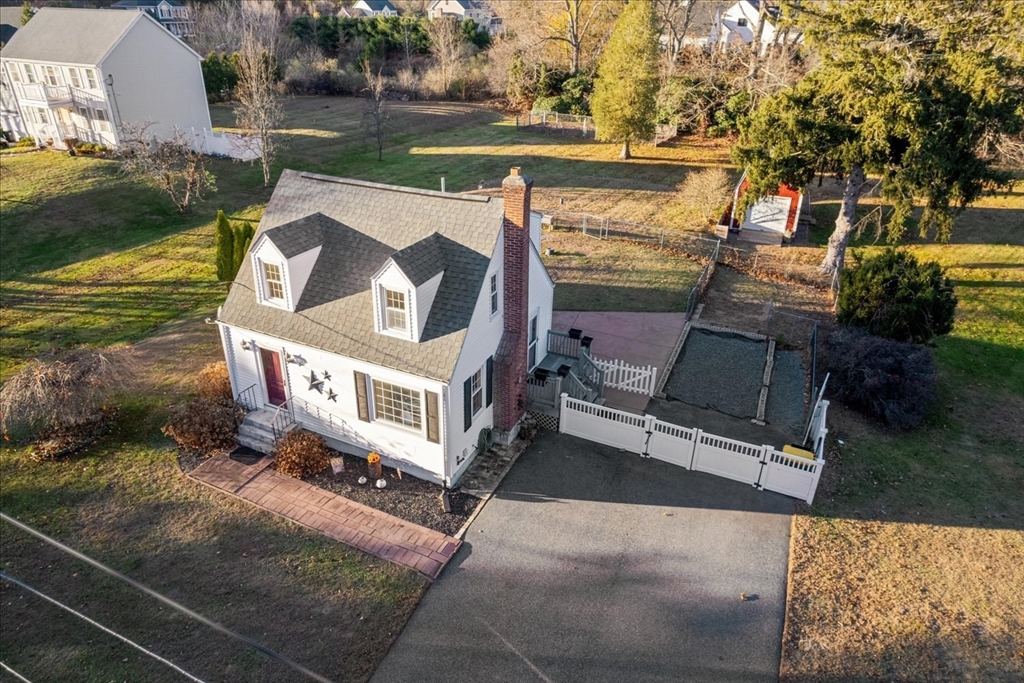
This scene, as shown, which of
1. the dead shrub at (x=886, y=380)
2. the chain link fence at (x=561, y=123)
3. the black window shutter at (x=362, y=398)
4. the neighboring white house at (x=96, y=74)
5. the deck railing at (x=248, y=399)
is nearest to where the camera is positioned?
the black window shutter at (x=362, y=398)

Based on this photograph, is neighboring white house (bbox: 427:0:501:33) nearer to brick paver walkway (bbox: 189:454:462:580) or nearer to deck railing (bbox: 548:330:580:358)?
deck railing (bbox: 548:330:580:358)

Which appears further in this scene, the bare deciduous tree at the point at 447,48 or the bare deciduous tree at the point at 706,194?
the bare deciduous tree at the point at 447,48

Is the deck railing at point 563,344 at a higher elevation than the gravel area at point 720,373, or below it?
higher

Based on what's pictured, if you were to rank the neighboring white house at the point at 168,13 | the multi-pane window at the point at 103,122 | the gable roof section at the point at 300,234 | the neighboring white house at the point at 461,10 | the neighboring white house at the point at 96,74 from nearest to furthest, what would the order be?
the gable roof section at the point at 300,234
the neighboring white house at the point at 96,74
the multi-pane window at the point at 103,122
the neighboring white house at the point at 168,13
the neighboring white house at the point at 461,10

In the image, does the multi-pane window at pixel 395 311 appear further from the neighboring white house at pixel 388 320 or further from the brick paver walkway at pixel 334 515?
the brick paver walkway at pixel 334 515

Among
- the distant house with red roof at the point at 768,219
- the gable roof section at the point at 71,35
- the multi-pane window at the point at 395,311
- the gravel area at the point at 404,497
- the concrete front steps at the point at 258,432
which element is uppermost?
the gable roof section at the point at 71,35

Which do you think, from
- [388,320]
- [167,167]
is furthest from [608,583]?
[167,167]

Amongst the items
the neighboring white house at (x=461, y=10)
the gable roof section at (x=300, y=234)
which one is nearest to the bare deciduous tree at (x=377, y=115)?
the gable roof section at (x=300, y=234)
